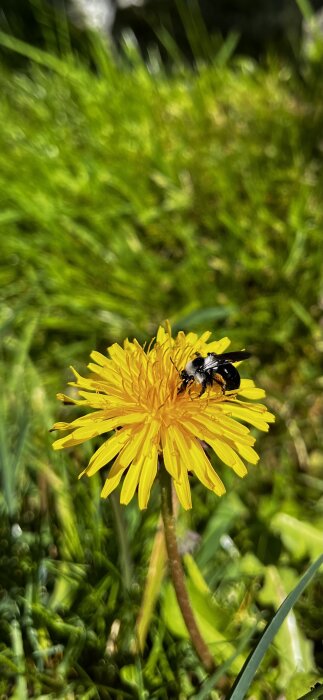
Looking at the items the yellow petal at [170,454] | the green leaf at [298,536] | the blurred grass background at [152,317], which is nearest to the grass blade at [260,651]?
the blurred grass background at [152,317]

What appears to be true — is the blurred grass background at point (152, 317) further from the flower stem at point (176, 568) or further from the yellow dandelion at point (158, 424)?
the yellow dandelion at point (158, 424)

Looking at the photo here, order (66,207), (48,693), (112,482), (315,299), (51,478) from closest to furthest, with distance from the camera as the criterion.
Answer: (112,482) → (48,693) → (51,478) → (315,299) → (66,207)

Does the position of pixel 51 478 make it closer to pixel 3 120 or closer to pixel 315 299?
pixel 315 299

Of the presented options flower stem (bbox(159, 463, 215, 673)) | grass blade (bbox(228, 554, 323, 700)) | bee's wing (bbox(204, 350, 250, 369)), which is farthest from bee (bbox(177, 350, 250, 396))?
grass blade (bbox(228, 554, 323, 700))

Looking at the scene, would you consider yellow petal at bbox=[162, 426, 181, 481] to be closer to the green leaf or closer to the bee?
the bee

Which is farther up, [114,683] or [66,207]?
[66,207]

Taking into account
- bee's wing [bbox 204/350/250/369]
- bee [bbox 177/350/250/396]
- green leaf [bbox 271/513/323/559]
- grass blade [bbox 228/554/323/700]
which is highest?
bee's wing [bbox 204/350/250/369]

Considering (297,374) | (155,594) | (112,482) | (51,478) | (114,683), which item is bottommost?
(114,683)

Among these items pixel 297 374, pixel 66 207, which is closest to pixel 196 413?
pixel 297 374

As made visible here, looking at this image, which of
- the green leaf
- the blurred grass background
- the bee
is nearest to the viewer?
the bee

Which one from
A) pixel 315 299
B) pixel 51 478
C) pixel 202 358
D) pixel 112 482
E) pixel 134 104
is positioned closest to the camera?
pixel 112 482
